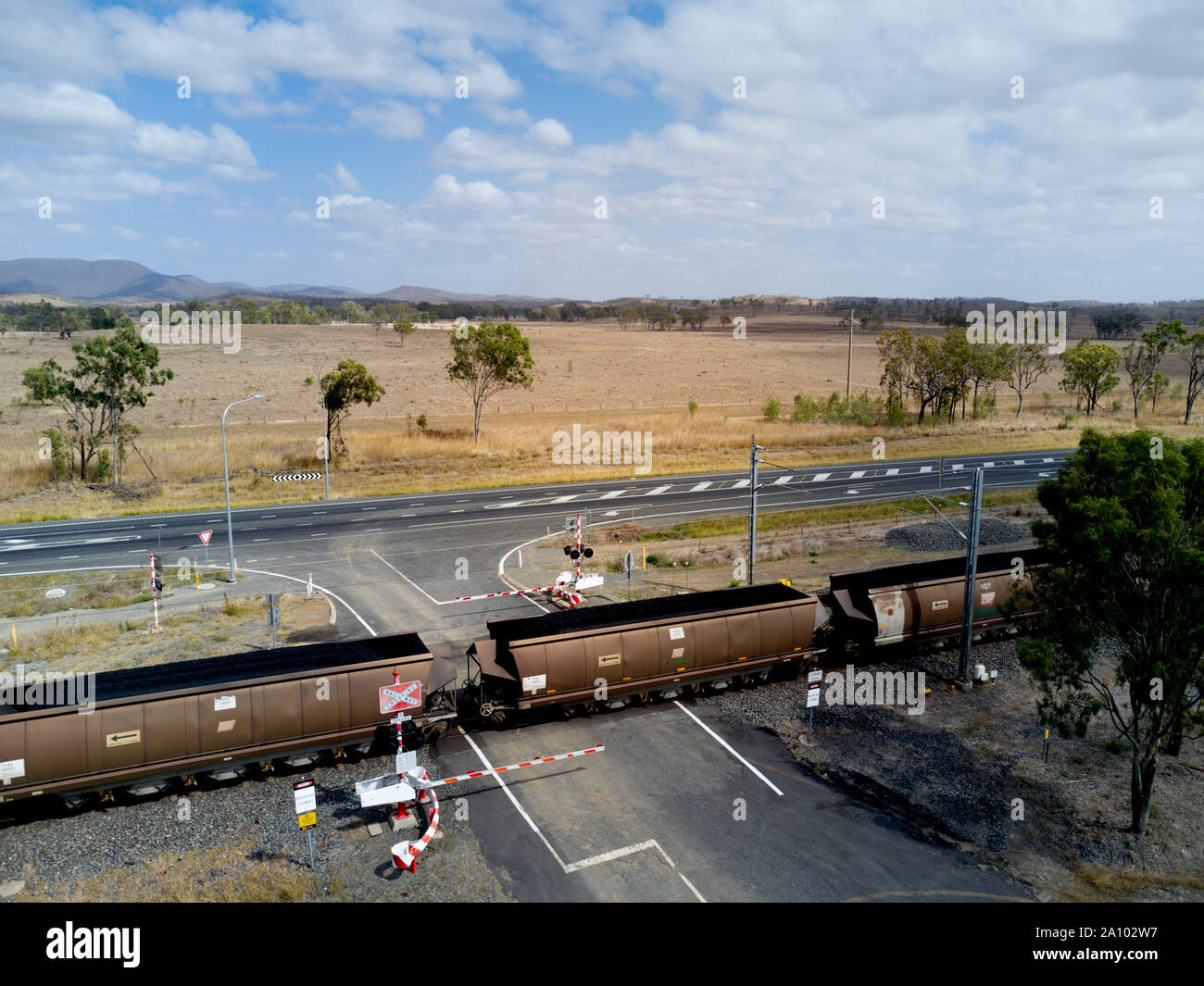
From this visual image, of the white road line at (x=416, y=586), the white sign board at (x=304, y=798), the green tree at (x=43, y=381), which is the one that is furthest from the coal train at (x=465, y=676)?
the green tree at (x=43, y=381)

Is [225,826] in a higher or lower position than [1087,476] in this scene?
lower

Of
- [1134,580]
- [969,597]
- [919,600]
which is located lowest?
[919,600]

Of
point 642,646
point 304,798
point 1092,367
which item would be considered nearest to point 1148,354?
point 1092,367

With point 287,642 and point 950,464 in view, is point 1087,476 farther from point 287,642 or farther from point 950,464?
point 950,464

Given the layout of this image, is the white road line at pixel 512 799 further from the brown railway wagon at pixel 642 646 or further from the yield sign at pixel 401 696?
the yield sign at pixel 401 696

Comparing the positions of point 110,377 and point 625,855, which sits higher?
point 110,377

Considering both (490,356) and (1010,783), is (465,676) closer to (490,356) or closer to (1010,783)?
(1010,783)
